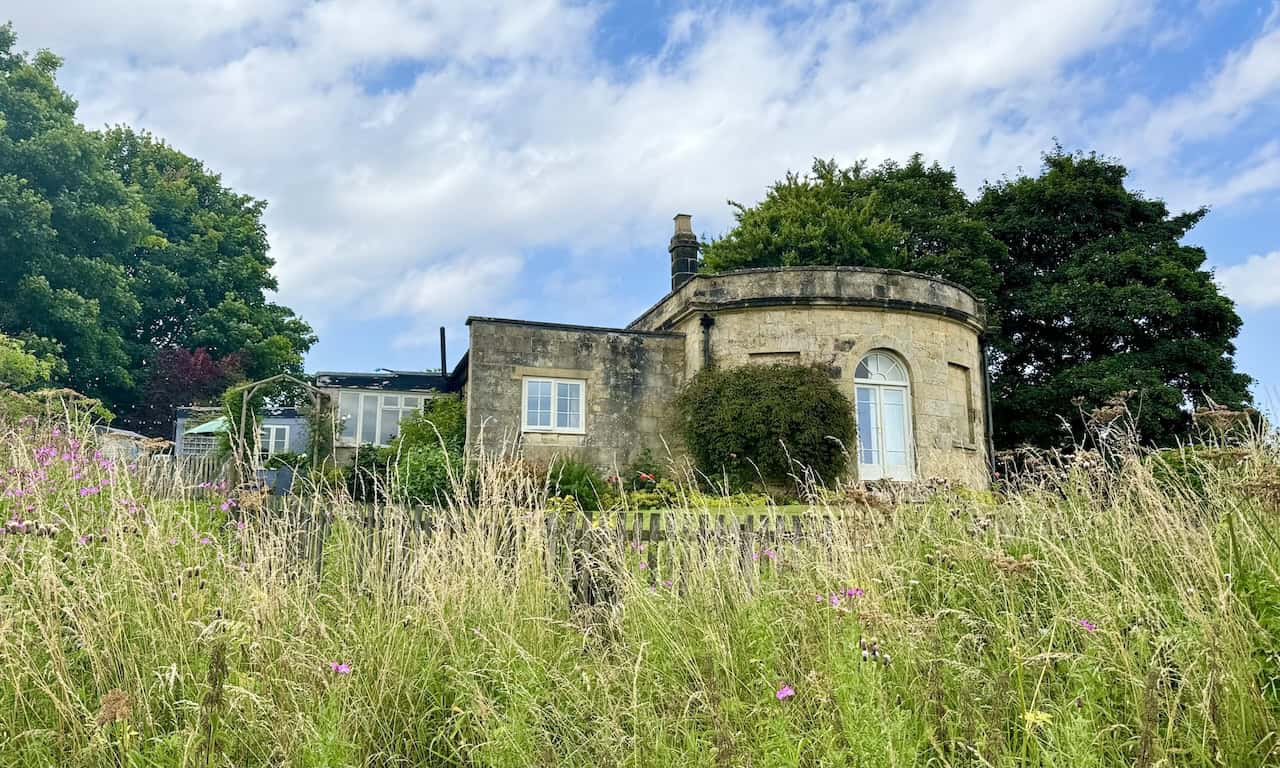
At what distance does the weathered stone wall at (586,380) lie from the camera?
1561 cm

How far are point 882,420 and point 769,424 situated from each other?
8.19 ft

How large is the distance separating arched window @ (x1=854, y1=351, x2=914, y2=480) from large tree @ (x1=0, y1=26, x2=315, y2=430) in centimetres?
2014

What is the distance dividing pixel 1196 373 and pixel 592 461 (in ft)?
55.6

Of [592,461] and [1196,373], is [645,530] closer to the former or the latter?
[592,461]

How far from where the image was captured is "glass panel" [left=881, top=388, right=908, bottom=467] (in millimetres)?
15859

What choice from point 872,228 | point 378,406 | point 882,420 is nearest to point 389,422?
point 378,406

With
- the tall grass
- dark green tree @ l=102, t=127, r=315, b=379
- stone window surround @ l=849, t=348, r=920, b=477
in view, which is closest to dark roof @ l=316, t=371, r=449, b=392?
dark green tree @ l=102, t=127, r=315, b=379

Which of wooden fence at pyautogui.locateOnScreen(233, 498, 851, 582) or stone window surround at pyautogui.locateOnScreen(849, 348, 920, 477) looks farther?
stone window surround at pyautogui.locateOnScreen(849, 348, 920, 477)

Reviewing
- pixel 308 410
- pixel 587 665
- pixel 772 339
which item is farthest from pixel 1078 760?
pixel 308 410

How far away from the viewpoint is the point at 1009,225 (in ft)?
83.7

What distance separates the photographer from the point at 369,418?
20.8 meters

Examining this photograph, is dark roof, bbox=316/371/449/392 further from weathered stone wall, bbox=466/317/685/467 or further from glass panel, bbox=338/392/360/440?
weathered stone wall, bbox=466/317/685/467

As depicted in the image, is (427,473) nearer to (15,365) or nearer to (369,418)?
(369,418)

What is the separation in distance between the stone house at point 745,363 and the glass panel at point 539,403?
0.02 meters
